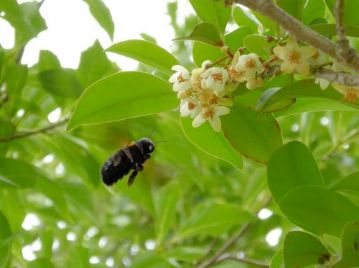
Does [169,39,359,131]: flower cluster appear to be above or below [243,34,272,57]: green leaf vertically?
below

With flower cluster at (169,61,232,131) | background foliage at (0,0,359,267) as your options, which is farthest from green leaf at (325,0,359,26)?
flower cluster at (169,61,232,131)

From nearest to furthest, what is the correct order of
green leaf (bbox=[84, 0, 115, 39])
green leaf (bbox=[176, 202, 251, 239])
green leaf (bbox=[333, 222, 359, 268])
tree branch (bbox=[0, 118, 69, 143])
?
1. green leaf (bbox=[333, 222, 359, 268])
2. green leaf (bbox=[84, 0, 115, 39])
3. tree branch (bbox=[0, 118, 69, 143])
4. green leaf (bbox=[176, 202, 251, 239])

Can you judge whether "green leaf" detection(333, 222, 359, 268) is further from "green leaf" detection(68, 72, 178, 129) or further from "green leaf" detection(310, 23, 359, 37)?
"green leaf" detection(68, 72, 178, 129)

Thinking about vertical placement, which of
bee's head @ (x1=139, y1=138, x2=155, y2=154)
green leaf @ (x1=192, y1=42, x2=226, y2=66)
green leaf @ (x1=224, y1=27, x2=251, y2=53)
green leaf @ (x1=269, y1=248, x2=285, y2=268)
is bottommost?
green leaf @ (x1=269, y1=248, x2=285, y2=268)

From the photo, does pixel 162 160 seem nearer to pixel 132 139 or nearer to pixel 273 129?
pixel 132 139

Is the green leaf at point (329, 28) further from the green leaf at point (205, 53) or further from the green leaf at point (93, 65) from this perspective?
the green leaf at point (93, 65)

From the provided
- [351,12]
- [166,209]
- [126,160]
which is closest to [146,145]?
[126,160]

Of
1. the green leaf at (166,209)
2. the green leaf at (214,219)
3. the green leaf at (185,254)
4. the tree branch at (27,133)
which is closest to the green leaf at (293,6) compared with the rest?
the tree branch at (27,133)

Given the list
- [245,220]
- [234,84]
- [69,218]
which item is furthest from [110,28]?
[245,220]
